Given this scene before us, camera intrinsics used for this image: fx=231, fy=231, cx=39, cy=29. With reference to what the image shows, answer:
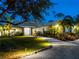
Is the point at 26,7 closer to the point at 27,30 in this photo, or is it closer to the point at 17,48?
the point at 17,48

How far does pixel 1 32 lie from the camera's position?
63938 millimetres

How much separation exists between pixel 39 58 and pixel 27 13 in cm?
370

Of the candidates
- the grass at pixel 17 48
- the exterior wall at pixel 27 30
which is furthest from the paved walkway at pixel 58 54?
the exterior wall at pixel 27 30

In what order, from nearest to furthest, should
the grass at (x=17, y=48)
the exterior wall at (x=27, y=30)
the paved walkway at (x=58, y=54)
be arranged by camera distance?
the paved walkway at (x=58, y=54), the grass at (x=17, y=48), the exterior wall at (x=27, y=30)

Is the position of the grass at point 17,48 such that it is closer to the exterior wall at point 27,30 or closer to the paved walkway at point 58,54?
the paved walkway at point 58,54

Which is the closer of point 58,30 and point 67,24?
point 67,24

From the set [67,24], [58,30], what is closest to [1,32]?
[58,30]

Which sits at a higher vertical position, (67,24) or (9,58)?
(67,24)

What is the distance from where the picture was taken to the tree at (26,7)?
56.9 feet

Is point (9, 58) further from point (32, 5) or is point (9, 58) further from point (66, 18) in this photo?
point (66, 18)

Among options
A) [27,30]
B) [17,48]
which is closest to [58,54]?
[17,48]

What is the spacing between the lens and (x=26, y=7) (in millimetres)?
17781

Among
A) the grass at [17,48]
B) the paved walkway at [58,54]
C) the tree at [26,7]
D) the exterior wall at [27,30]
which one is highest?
the tree at [26,7]

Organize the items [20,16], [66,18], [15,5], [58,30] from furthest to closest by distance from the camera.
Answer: [58,30] → [66,18] → [20,16] → [15,5]
